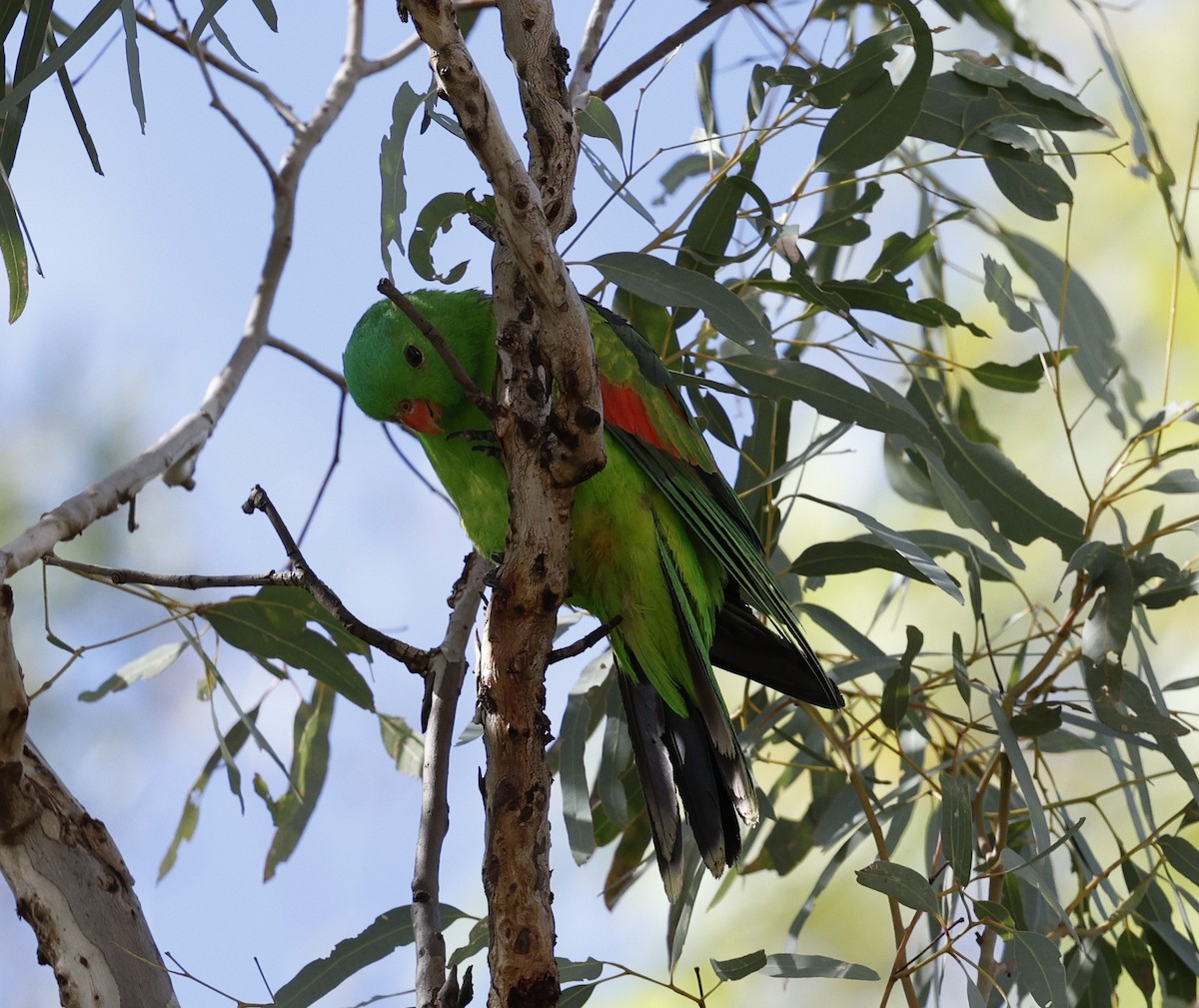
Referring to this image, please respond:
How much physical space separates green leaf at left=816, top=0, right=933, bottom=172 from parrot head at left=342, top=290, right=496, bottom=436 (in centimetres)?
70

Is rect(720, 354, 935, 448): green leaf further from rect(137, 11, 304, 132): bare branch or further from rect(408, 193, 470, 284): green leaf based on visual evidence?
rect(137, 11, 304, 132): bare branch

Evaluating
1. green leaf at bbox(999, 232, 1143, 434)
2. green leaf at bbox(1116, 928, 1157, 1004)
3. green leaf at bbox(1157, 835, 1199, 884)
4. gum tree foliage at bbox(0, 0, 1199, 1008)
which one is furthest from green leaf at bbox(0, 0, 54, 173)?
green leaf at bbox(1116, 928, 1157, 1004)

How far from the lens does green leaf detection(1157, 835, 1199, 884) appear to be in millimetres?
2139

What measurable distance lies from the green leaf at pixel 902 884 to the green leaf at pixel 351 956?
70cm

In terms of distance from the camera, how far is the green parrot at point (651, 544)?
6.77 feet

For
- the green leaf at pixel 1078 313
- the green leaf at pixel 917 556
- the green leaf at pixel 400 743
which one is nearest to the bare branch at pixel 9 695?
the green leaf at pixel 400 743

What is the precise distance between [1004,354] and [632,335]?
3570 mm

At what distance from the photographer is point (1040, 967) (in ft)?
5.92

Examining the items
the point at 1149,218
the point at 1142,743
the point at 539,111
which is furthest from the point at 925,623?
the point at 539,111

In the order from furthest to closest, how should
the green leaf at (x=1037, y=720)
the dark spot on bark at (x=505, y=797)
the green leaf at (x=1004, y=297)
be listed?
the green leaf at (x=1004, y=297) < the green leaf at (x=1037, y=720) < the dark spot on bark at (x=505, y=797)

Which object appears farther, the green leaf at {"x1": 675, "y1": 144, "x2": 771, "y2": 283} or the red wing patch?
the green leaf at {"x1": 675, "y1": 144, "x2": 771, "y2": 283}

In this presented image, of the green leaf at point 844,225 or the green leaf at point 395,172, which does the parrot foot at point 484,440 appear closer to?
the green leaf at point 395,172

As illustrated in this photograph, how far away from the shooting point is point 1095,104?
16.4 ft

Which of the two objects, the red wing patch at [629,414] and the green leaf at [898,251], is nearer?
the red wing patch at [629,414]
